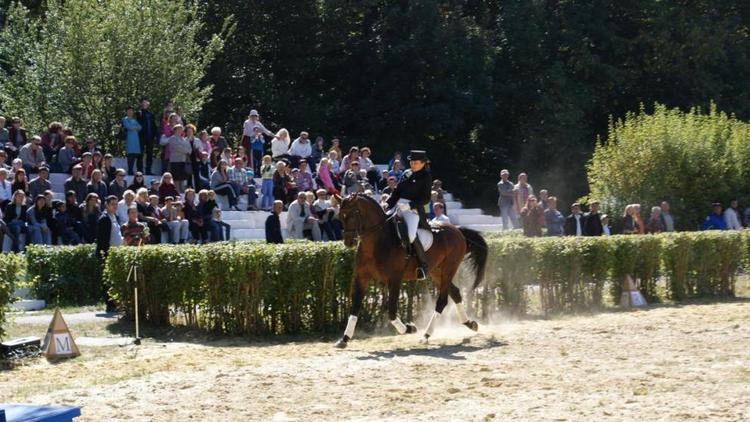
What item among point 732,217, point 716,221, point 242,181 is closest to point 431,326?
point 242,181

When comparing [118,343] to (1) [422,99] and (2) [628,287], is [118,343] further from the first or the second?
(1) [422,99]

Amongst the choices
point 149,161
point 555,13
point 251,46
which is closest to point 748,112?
point 555,13

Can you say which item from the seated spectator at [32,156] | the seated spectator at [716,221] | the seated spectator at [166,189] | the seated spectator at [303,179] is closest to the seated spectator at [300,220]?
the seated spectator at [166,189]

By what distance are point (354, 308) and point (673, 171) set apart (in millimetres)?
18433

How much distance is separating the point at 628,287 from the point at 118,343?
992cm

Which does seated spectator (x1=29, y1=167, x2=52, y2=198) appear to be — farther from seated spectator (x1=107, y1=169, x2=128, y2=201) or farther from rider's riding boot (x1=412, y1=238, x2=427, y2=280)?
rider's riding boot (x1=412, y1=238, x2=427, y2=280)

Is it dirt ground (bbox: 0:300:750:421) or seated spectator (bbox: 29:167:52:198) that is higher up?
seated spectator (bbox: 29:167:52:198)

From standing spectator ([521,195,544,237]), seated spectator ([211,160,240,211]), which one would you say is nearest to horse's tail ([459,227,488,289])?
standing spectator ([521,195,544,237])

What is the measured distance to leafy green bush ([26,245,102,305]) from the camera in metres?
21.4

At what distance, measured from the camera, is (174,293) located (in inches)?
720

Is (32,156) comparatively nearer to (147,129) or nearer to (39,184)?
(39,184)

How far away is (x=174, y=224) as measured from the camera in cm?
2427

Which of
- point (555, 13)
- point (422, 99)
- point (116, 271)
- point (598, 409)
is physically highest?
point (555, 13)

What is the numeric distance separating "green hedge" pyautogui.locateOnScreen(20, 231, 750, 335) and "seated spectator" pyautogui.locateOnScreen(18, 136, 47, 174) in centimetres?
511
